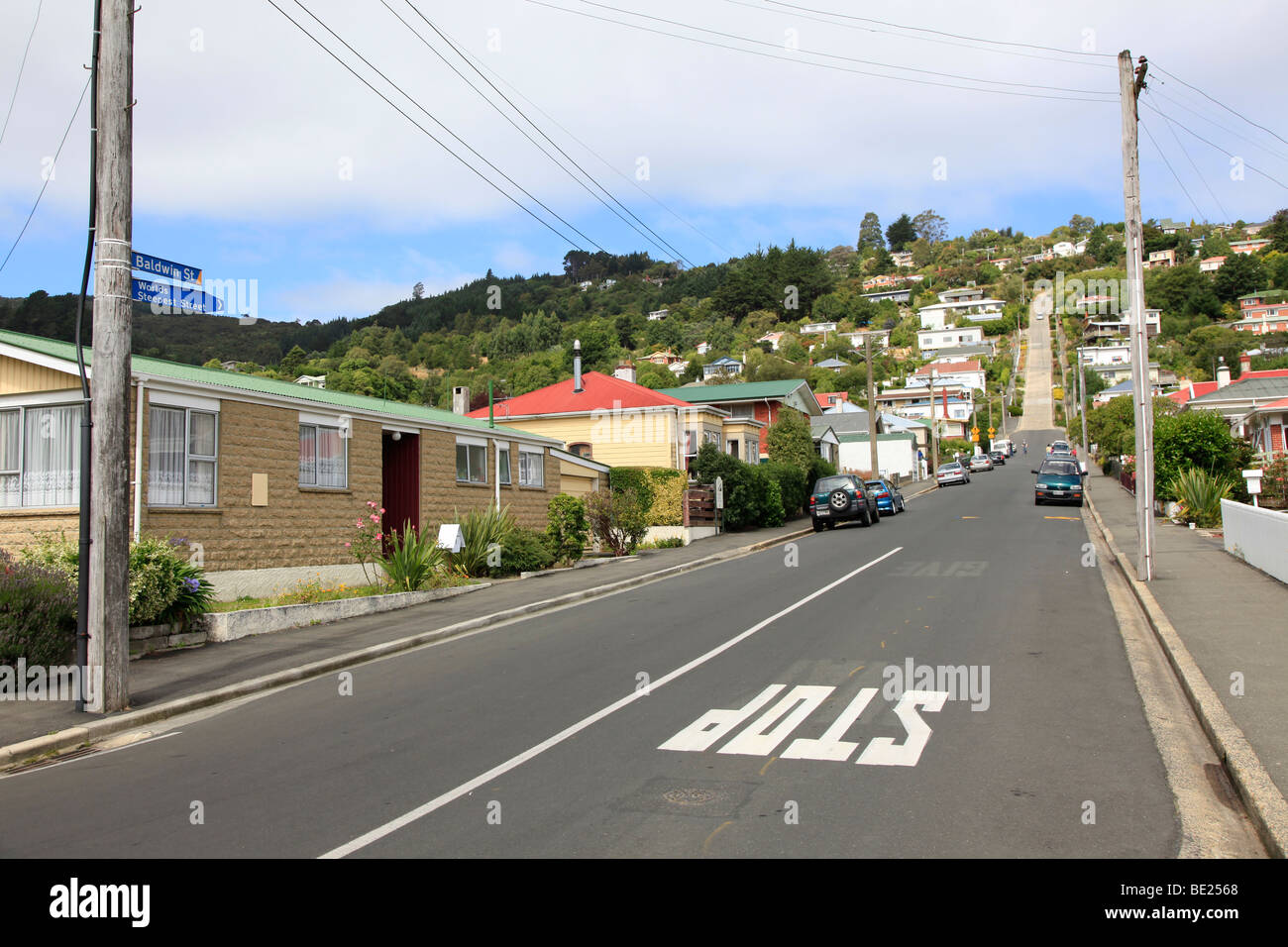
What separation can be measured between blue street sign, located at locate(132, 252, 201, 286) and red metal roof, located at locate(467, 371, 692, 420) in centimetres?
2851

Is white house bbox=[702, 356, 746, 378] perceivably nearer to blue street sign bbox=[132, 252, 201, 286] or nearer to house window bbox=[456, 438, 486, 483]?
house window bbox=[456, 438, 486, 483]

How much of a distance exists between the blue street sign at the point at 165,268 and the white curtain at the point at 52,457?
5.19m

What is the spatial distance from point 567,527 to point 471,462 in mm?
2981

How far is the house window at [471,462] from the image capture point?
2217 centimetres

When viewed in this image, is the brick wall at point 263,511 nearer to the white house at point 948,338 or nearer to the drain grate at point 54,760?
the drain grate at point 54,760

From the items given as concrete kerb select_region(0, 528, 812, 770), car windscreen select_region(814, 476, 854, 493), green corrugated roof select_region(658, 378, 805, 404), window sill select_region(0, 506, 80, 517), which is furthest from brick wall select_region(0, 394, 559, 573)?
green corrugated roof select_region(658, 378, 805, 404)

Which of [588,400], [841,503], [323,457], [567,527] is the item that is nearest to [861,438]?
[588,400]

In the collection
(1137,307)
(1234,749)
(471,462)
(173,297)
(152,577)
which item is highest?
(1137,307)

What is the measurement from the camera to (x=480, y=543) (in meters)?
19.9

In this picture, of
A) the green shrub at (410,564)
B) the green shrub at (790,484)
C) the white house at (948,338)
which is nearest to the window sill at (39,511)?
the green shrub at (410,564)

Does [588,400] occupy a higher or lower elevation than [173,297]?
higher

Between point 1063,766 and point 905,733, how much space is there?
4.06 feet

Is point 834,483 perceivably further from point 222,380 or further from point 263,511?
point 222,380
